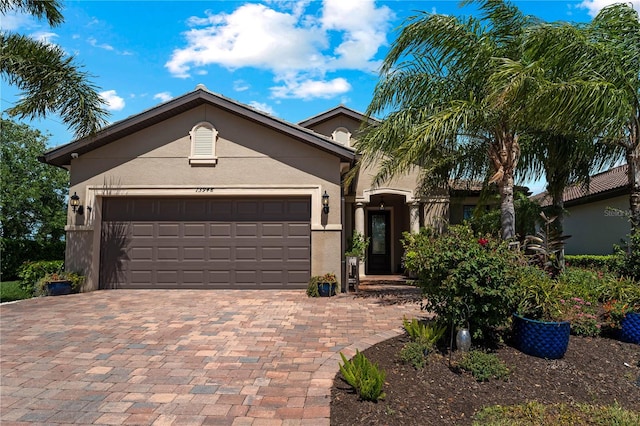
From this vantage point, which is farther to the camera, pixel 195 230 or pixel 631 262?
pixel 195 230

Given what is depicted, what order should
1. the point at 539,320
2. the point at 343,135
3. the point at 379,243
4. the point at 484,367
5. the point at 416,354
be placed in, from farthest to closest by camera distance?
1. the point at 379,243
2. the point at 343,135
3. the point at 539,320
4. the point at 416,354
5. the point at 484,367

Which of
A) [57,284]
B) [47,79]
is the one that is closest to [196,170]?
[47,79]

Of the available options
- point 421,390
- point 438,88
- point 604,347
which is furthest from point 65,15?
point 604,347

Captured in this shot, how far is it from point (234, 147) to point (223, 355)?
6.92 meters

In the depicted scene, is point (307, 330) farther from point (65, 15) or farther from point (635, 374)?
point (65, 15)

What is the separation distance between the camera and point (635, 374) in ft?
15.3

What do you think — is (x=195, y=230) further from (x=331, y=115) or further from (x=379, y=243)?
(x=379, y=243)

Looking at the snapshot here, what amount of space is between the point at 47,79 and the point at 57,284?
17.0 ft

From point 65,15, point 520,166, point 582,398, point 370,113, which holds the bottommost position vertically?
point 582,398

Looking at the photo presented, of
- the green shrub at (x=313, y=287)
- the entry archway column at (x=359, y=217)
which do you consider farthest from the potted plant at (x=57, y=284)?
the entry archway column at (x=359, y=217)

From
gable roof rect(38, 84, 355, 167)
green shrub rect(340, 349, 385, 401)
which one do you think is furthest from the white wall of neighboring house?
green shrub rect(340, 349, 385, 401)

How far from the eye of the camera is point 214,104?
35.6 ft

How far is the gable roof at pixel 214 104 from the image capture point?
34.5ft

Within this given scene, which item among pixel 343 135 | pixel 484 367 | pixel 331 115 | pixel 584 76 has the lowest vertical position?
pixel 484 367
